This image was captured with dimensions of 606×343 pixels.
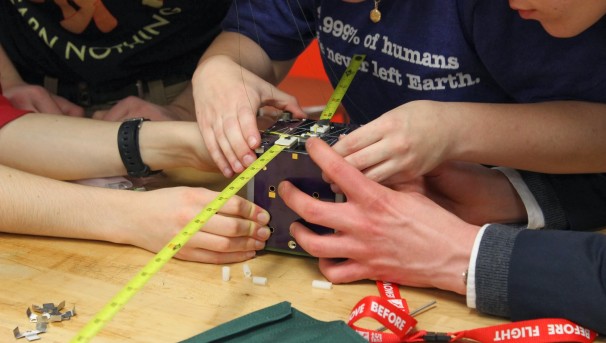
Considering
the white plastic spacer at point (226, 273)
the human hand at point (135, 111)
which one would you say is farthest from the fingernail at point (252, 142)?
the human hand at point (135, 111)

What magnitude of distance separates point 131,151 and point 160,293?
47 cm

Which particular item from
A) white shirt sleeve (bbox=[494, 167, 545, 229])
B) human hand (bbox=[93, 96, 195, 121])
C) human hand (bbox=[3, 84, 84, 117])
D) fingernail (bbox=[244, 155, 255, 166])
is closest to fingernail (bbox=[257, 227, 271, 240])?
fingernail (bbox=[244, 155, 255, 166])

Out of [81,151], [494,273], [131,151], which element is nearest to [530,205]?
[494,273]

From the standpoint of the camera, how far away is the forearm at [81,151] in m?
1.69

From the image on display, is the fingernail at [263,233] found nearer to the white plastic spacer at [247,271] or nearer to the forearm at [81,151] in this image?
the white plastic spacer at [247,271]

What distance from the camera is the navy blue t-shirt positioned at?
138cm

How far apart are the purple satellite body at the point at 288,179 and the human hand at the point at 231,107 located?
0.04 m

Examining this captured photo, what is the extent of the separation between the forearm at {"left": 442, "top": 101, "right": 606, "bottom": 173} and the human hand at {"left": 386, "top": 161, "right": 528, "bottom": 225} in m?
0.06

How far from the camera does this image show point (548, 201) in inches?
59.4

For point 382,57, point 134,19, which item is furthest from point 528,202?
point 134,19

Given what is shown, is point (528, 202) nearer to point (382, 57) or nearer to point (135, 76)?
point (382, 57)

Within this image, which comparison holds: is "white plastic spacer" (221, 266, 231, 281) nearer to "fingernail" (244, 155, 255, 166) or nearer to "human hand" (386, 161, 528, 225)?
"fingernail" (244, 155, 255, 166)

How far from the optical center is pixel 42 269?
1394 millimetres

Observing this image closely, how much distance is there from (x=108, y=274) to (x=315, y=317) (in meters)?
0.37
